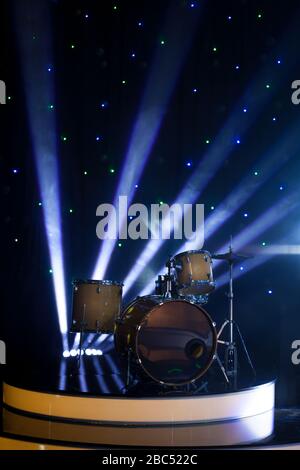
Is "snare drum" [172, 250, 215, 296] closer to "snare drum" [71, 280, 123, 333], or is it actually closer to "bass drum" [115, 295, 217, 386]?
"bass drum" [115, 295, 217, 386]

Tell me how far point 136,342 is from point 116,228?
1.65 meters

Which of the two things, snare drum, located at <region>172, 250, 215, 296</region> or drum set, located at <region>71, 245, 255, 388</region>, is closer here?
drum set, located at <region>71, 245, 255, 388</region>

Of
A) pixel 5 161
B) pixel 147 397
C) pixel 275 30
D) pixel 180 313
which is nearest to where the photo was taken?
pixel 147 397

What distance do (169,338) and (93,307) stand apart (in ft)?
2.68

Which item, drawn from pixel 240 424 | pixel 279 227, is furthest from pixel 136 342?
pixel 279 227

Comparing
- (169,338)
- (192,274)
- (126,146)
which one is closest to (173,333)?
(169,338)

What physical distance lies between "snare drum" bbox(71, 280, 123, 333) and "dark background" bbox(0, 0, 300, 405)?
65cm

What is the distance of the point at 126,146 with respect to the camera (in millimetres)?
5824

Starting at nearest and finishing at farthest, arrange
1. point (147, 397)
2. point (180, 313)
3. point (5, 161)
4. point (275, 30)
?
1. point (147, 397)
2. point (180, 313)
3. point (5, 161)
4. point (275, 30)

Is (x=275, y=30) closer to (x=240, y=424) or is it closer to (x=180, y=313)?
(x=180, y=313)

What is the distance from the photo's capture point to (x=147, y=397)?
13.6ft

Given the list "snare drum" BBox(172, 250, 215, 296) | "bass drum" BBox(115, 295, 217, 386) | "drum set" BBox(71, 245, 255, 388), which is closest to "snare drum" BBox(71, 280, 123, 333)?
"drum set" BBox(71, 245, 255, 388)

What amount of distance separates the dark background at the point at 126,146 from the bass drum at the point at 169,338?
1222mm

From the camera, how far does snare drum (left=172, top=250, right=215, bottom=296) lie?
4875mm
